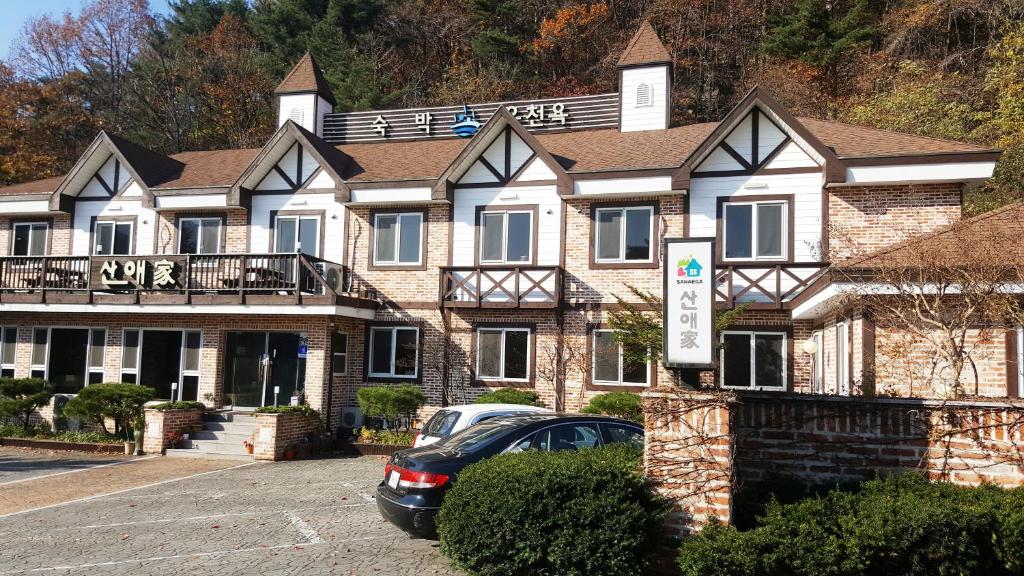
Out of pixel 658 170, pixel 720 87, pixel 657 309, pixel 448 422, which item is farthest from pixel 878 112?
pixel 448 422

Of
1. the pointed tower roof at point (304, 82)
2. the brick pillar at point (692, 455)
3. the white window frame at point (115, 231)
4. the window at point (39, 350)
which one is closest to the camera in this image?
the brick pillar at point (692, 455)

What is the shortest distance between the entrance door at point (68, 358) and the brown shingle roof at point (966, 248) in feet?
63.4

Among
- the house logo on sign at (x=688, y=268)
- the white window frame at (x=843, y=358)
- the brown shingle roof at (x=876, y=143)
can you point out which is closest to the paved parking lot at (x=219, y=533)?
the house logo on sign at (x=688, y=268)

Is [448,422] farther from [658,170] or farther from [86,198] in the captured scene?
[86,198]

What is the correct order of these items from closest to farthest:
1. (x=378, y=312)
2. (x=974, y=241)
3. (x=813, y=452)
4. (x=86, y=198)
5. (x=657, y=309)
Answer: (x=813, y=452) < (x=974, y=241) < (x=657, y=309) < (x=378, y=312) < (x=86, y=198)

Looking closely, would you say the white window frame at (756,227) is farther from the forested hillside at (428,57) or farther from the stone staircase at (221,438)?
the forested hillside at (428,57)

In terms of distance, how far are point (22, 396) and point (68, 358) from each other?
181 cm

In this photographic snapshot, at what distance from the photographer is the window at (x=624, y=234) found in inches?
716

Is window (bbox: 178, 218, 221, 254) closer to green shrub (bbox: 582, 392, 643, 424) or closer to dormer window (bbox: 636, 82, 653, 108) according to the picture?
green shrub (bbox: 582, 392, 643, 424)

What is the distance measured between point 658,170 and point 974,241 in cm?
794

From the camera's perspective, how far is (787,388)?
658 inches

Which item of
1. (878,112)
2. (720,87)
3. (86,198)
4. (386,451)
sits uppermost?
(720,87)

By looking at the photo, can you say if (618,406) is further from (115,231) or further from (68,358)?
(115,231)

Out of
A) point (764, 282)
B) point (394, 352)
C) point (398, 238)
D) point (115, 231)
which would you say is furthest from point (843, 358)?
point (115, 231)
